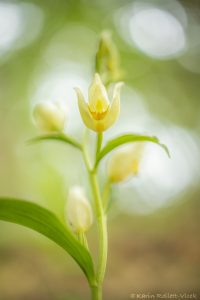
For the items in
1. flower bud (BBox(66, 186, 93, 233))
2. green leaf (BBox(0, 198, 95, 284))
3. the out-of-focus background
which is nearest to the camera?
green leaf (BBox(0, 198, 95, 284))

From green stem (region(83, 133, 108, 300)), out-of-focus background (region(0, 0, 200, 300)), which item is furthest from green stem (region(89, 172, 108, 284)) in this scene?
out-of-focus background (region(0, 0, 200, 300))

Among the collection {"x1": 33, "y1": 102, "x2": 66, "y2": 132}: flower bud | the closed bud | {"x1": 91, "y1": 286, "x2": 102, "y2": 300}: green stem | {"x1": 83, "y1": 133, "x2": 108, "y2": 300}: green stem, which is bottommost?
{"x1": 91, "y1": 286, "x2": 102, "y2": 300}: green stem

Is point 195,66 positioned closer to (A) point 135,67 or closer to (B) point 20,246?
(A) point 135,67

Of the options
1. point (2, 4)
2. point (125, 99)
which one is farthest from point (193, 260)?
point (2, 4)

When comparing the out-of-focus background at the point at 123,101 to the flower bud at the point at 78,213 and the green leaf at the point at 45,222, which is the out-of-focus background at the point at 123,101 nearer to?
the flower bud at the point at 78,213

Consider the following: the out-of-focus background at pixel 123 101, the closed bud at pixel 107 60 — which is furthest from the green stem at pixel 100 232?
the out-of-focus background at pixel 123 101

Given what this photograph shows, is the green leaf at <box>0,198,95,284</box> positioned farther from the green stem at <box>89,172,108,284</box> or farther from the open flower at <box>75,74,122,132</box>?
the open flower at <box>75,74,122,132</box>
